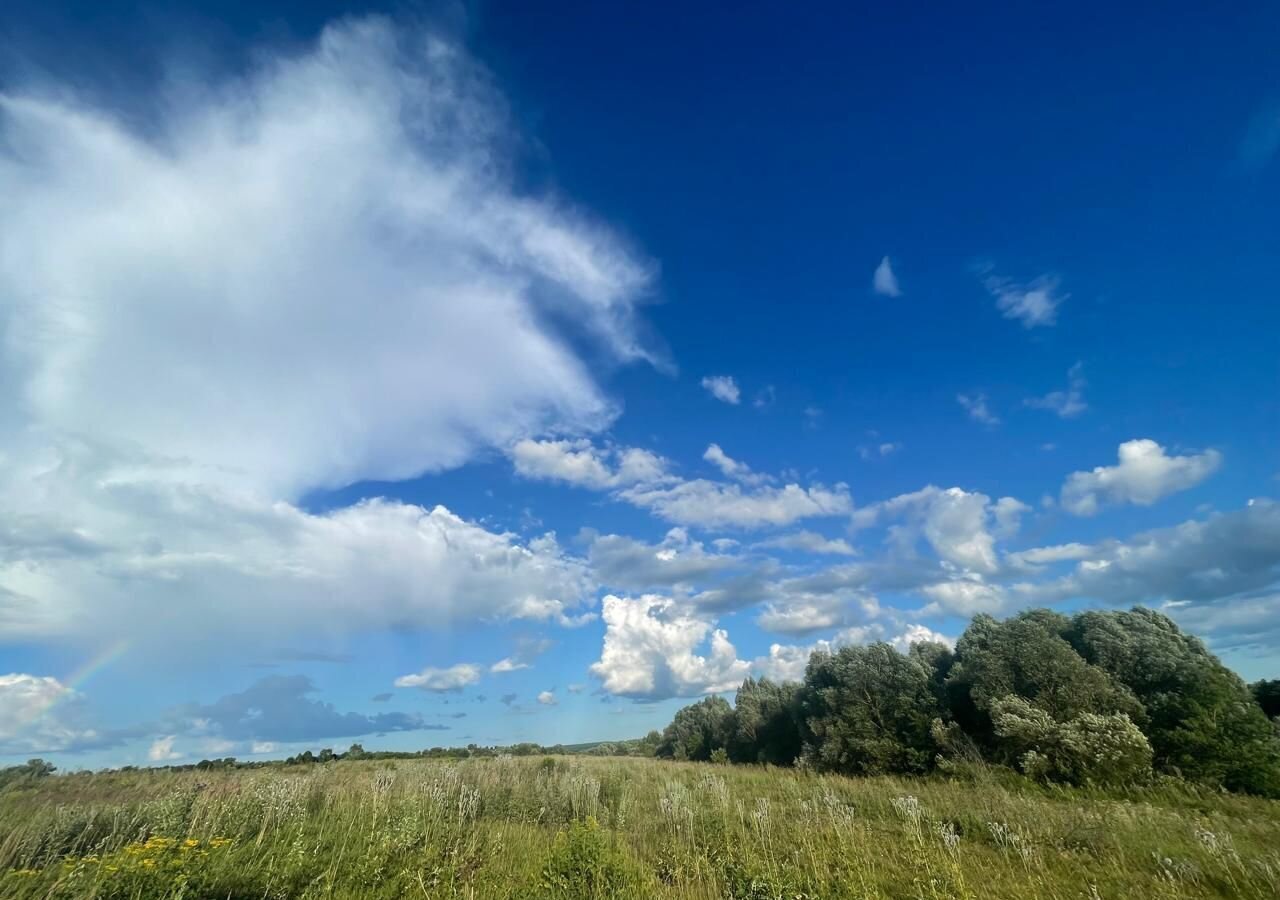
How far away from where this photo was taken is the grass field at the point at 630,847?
333 inches

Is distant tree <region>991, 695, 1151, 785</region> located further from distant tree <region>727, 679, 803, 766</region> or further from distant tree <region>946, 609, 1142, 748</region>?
distant tree <region>727, 679, 803, 766</region>

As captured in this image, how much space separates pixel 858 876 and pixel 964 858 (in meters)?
2.88

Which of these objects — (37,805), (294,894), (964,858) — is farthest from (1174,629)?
(37,805)

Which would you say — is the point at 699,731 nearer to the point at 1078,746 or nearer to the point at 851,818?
the point at 1078,746

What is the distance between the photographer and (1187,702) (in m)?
20.7

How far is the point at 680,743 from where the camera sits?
244ft

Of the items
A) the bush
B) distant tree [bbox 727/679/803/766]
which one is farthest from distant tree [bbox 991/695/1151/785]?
distant tree [bbox 727/679/803/766]

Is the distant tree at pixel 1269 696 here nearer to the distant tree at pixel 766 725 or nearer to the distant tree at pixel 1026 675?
the distant tree at pixel 1026 675

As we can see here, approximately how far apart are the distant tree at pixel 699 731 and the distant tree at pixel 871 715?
84.5 ft

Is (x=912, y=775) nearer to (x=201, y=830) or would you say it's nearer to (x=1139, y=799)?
(x=1139, y=799)

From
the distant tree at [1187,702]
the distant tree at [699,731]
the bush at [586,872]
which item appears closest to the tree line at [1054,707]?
the distant tree at [1187,702]

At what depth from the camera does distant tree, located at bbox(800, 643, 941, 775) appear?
29.3 m

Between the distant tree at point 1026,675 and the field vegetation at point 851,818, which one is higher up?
the distant tree at point 1026,675

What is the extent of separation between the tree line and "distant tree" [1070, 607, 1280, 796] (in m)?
0.04
